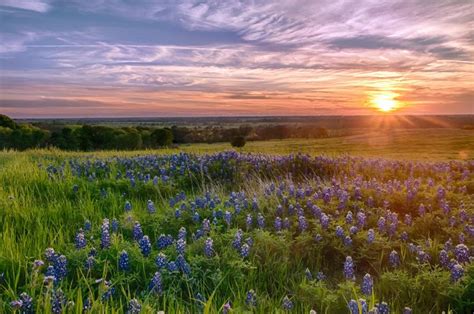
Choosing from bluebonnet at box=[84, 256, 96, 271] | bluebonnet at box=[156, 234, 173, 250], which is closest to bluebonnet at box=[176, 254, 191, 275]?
bluebonnet at box=[156, 234, 173, 250]

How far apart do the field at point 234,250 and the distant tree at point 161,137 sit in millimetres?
39197

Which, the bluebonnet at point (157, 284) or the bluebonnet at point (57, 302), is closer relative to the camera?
the bluebonnet at point (57, 302)

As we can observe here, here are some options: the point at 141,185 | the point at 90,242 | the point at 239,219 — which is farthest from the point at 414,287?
the point at 141,185

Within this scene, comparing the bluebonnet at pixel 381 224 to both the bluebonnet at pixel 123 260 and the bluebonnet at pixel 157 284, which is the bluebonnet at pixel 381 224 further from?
the bluebonnet at pixel 123 260

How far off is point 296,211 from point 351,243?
1309mm

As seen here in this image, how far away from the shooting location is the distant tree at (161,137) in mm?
48812

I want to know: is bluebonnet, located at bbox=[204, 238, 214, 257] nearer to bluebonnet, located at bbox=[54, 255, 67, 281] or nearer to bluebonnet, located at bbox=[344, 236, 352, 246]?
bluebonnet, located at bbox=[54, 255, 67, 281]

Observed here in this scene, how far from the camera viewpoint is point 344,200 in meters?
6.97

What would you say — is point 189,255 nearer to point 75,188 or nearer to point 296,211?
point 296,211

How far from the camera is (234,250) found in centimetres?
496

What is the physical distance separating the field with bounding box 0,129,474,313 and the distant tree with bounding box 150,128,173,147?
39.2 m

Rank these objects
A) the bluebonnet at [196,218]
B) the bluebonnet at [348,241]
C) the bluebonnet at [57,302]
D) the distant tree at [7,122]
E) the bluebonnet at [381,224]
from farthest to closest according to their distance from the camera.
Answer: the distant tree at [7,122]
the bluebonnet at [196,218]
the bluebonnet at [381,224]
the bluebonnet at [348,241]
the bluebonnet at [57,302]

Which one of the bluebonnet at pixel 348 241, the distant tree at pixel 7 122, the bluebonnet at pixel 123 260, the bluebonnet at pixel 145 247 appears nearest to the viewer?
the bluebonnet at pixel 123 260

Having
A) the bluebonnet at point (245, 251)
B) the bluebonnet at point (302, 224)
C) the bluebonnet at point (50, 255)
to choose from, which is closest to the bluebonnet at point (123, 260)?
→ the bluebonnet at point (50, 255)
